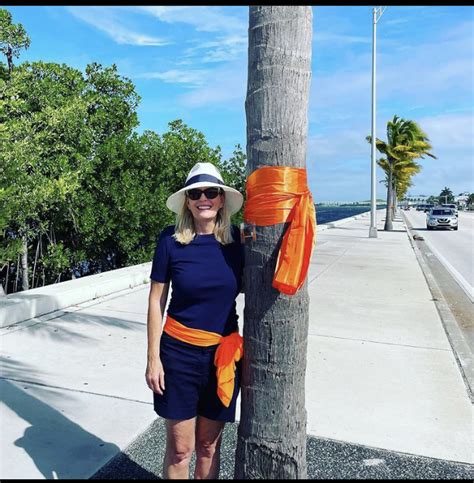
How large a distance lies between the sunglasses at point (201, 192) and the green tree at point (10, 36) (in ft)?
27.0

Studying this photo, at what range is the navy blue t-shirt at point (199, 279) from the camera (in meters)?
2.24

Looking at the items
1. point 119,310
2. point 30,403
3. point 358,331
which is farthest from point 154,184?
point 30,403

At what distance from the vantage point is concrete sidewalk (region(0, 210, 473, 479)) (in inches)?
124

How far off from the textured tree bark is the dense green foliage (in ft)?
20.2

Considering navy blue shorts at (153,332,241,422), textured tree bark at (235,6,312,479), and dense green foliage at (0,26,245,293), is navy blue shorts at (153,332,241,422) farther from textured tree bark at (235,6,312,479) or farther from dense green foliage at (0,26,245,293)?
dense green foliage at (0,26,245,293)

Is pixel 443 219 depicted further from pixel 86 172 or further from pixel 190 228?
pixel 190 228

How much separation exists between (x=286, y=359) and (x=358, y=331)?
4.07m

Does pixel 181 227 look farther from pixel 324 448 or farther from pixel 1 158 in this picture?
pixel 1 158

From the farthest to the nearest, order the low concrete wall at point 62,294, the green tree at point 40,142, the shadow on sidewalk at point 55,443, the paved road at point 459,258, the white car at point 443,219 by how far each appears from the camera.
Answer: the white car at point 443,219 → the paved road at point 459,258 → the green tree at point 40,142 → the low concrete wall at point 62,294 → the shadow on sidewalk at point 55,443

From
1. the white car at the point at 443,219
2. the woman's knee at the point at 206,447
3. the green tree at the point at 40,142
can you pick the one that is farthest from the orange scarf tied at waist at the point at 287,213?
the white car at the point at 443,219

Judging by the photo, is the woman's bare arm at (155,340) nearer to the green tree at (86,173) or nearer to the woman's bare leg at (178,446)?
the woman's bare leg at (178,446)

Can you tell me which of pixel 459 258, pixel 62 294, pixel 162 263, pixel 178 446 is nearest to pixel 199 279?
pixel 162 263

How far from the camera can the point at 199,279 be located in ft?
7.31

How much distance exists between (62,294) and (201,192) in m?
4.88
